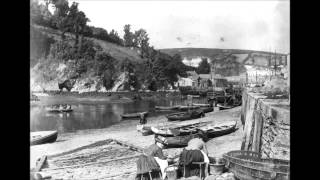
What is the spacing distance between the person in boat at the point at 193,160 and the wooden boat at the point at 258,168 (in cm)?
91

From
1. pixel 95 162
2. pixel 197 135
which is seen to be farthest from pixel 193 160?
pixel 197 135

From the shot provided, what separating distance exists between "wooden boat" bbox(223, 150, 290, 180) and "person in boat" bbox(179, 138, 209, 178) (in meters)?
0.91

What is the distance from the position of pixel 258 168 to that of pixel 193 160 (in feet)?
6.42

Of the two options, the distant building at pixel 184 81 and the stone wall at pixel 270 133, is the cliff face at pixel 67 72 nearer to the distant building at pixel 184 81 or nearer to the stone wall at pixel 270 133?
the distant building at pixel 184 81

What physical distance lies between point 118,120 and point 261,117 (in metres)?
23.2

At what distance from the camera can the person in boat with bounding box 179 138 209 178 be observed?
11.0 meters

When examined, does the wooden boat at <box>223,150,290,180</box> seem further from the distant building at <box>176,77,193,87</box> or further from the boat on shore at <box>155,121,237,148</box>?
the distant building at <box>176,77,193,87</box>

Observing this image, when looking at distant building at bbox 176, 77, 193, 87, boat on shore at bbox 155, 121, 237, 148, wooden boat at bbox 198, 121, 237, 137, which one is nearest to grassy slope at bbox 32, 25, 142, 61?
distant building at bbox 176, 77, 193, 87

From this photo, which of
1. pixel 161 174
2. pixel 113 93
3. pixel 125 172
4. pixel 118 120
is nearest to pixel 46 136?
pixel 125 172

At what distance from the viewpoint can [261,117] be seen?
13.8 m

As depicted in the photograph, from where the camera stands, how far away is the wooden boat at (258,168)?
32.2 ft

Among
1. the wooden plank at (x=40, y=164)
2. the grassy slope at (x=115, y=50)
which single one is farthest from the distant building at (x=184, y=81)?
the wooden plank at (x=40, y=164)

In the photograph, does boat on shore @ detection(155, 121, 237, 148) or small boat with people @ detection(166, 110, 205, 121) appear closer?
boat on shore @ detection(155, 121, 237, 148)
